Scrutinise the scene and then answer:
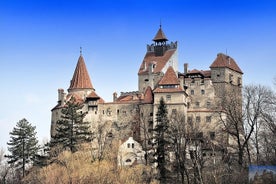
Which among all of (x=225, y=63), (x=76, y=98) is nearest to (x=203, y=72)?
(x=225, y=63)

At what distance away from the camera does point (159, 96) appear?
77375 millimetres

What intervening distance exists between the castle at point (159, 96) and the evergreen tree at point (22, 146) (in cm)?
885

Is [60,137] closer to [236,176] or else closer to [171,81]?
[171,81]

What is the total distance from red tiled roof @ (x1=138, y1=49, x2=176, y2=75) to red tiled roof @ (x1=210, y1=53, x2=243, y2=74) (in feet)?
26.4

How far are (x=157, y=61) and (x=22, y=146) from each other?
25.5m

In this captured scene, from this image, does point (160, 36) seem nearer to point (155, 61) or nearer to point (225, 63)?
point (155, 61)

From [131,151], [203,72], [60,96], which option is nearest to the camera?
[131,151]

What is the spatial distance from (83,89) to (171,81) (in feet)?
49.9

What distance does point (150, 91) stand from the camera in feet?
267

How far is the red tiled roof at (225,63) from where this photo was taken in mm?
83113

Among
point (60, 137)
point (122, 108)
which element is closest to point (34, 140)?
point (60, 137)

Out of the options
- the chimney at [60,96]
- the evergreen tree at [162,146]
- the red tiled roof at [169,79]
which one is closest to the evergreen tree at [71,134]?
the evergreen tree at [162,146]

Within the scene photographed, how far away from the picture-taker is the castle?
77250 mm

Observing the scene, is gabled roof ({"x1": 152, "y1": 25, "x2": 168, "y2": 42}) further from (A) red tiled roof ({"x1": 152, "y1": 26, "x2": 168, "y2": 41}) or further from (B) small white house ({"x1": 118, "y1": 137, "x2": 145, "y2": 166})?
(B) small white house ({"x1": 118, "y1": 137, "x2": 145, "y2": 166})
